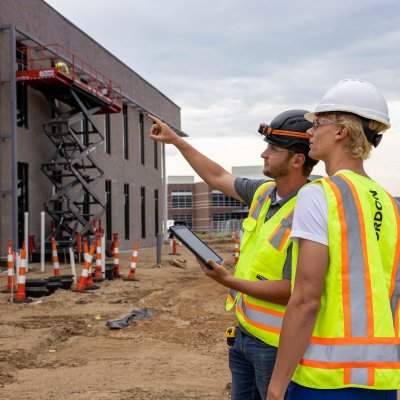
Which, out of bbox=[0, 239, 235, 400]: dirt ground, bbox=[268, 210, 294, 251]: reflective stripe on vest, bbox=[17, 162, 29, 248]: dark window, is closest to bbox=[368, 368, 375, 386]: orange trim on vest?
bbox=[268, 210, 294, 251]: reflective stripe on vest

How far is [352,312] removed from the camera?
2.03 m

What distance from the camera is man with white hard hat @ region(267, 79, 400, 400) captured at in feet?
6.64

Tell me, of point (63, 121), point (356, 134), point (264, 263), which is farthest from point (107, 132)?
point (356, 134)

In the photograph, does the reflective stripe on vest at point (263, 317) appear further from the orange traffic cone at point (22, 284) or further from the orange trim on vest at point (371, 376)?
the orange traffic cone at point (22, 284)

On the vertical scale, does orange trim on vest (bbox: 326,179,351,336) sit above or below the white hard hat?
below

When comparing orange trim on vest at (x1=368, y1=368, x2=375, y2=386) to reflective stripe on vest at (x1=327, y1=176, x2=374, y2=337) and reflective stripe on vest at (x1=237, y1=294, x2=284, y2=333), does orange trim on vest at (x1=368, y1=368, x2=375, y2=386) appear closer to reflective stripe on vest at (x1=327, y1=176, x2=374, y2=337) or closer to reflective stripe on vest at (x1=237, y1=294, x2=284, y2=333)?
reflective stripe on vest at (x1=327, y1=176, x2=374, y2=337)

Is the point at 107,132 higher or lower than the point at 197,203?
higher

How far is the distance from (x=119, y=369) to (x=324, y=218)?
18.7ft

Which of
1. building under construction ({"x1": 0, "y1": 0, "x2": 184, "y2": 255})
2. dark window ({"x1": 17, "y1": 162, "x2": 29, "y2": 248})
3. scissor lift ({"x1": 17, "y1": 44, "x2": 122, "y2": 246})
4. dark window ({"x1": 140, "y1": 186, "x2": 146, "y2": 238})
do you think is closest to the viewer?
building under construction ({"x1": 0, "y1": 0, "x2": 184, "y2": 255})

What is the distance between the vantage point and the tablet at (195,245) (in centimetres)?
279

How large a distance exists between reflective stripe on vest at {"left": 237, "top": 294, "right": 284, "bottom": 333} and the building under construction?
15.3 metres

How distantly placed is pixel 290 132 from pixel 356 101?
2.28 ft

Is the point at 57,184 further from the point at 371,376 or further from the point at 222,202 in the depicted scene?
the point at 222,202

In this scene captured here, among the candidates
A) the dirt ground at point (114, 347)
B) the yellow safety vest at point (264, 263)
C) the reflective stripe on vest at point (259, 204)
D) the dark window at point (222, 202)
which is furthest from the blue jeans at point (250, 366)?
the dark window at point (222, 202)
